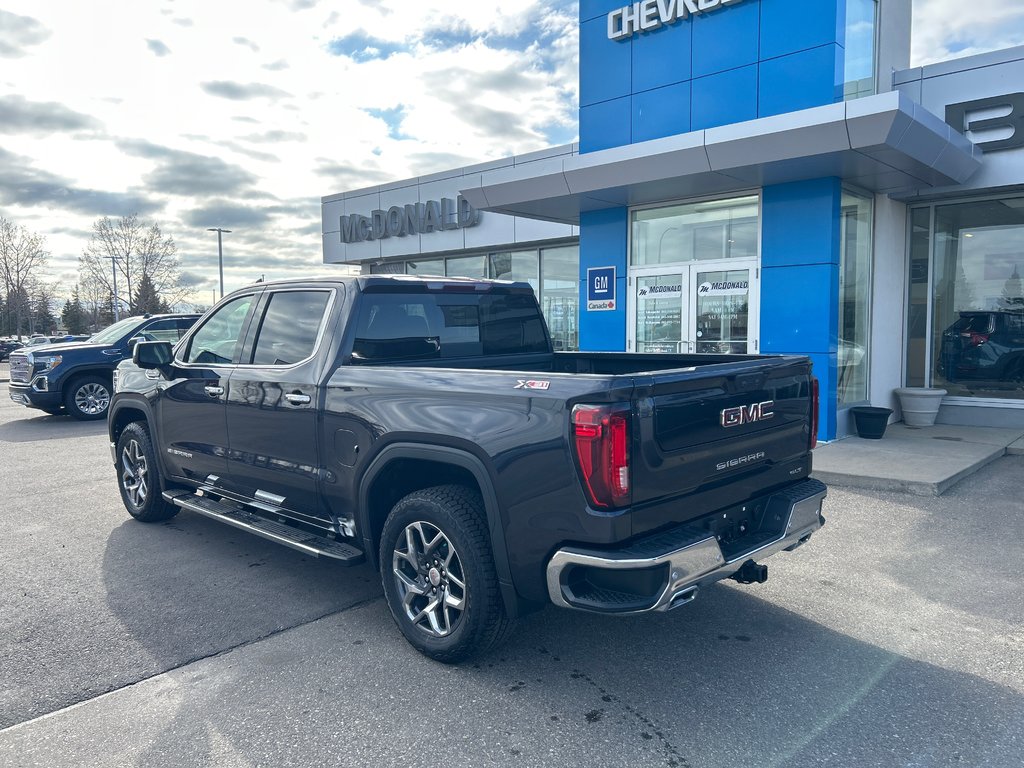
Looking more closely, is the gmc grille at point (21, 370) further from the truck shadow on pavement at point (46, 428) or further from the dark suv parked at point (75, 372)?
the truck shadow on pavement at point (46, 428)

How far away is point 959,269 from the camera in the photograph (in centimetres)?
1143

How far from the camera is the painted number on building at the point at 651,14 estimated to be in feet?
33.9

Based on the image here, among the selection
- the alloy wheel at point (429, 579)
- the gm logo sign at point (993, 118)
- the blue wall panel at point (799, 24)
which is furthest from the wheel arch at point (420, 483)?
the gm logo sign at point (993, 118)

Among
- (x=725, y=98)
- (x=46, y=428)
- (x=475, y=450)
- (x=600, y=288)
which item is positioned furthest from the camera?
(x=46, y=428)

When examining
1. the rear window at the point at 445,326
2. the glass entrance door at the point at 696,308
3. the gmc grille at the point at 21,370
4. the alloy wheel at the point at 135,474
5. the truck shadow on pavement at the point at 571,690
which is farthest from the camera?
the gmc grille at the point at 21,370

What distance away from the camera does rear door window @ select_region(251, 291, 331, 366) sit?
14.9 ft

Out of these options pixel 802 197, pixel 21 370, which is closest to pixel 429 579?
pixel 802 197

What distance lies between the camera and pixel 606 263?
11617 mm

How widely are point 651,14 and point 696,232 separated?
128 inches

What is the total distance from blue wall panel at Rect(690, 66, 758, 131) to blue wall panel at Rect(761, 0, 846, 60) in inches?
15.4

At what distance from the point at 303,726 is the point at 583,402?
1773 millimetres

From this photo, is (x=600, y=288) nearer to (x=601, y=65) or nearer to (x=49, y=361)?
(x=601, y=65)

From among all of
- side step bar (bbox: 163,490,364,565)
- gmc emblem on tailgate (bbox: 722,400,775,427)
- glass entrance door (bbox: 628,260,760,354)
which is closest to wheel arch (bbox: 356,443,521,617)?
side step bar (bbox: 163,490,364,565)

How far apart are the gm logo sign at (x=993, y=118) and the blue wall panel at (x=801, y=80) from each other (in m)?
1.90
